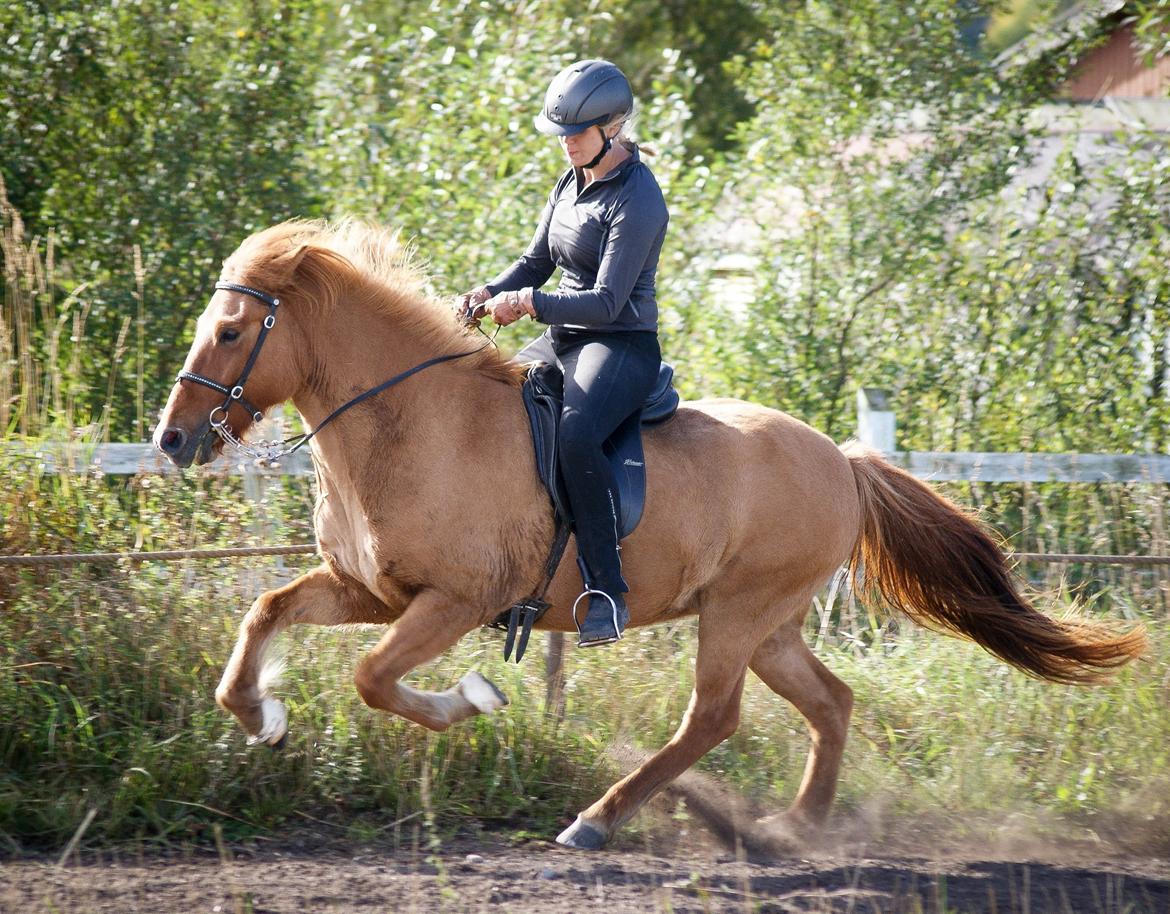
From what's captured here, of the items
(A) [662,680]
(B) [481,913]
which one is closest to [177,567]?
(A) [662,680]

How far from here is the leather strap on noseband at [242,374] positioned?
4168 millimetres

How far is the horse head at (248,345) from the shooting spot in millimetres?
4160

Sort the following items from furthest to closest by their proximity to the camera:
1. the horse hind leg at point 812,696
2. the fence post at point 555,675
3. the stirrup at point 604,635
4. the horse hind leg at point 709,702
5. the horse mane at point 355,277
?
the fence post at point 555,675, the horse hind leg at point 812,696, the horse hind leg at point 709,702, the stirrup at point 604,635, the horse mane at point 355,277

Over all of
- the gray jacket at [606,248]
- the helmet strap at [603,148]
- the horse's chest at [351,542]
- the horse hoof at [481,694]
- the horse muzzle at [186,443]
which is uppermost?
the helmet strap at [603,148]

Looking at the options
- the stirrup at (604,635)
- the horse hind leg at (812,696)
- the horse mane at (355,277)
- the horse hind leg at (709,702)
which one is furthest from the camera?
the horse hind leg at (812,696)

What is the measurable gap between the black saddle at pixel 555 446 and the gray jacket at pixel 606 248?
10.4 inches

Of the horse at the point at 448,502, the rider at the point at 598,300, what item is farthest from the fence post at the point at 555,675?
the rider at the point at 598,300

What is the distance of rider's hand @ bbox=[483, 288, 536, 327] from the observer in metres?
4.47

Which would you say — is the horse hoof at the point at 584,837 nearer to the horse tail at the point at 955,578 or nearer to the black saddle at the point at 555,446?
the black saddle at the point at 555,446

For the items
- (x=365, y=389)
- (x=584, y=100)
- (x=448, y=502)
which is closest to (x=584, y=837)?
(x=448, y=502)

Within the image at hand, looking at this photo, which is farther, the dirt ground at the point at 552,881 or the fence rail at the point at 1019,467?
the fence rail at the point at 1019,467

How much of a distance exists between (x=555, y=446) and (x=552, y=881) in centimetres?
152

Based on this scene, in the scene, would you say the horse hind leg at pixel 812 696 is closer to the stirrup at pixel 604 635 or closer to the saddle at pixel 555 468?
the stirrup at pixel 604 635

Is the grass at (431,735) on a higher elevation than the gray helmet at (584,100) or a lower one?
lower
